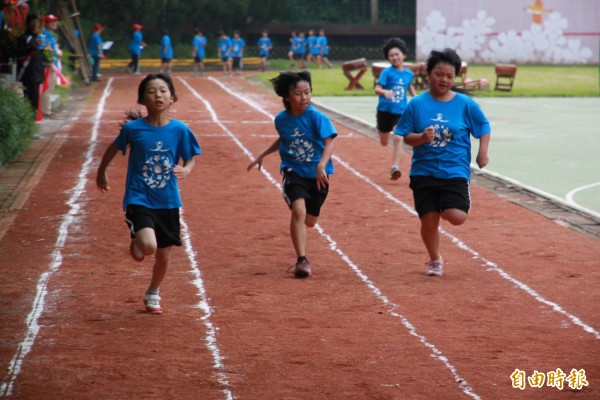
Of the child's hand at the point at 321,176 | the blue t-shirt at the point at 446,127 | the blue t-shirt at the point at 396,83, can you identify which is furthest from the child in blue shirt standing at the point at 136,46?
the blue t-shirt at the point at 446,127

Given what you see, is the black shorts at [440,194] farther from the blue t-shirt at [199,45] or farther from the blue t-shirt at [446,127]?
the blue t-shirt at [199,45]

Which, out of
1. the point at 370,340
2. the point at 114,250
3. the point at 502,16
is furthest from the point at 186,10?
the point at 370,340

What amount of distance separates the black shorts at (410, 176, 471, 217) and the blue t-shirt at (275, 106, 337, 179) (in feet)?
2.65

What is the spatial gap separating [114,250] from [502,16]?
142ft

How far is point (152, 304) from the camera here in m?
7.59

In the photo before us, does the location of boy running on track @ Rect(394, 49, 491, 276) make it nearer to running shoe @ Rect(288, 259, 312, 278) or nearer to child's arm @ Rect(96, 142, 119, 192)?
running shoe @ Rect(288, 259, 312, 278)

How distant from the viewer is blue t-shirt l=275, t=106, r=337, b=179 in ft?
29.1

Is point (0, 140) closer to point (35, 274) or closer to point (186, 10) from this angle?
point (35, 274)

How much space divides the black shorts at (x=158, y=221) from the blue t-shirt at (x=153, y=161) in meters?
0.04

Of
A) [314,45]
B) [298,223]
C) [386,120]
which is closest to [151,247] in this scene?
[298,223]

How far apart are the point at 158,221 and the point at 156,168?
37cm

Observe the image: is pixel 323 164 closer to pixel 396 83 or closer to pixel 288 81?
pixel 288 81

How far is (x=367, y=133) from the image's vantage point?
2072 cm

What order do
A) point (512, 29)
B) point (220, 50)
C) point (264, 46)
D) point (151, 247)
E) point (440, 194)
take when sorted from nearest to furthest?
point (151, 247) → point (440, 194) → point (220, 50) → point (264, 46) → point (512, 29)
